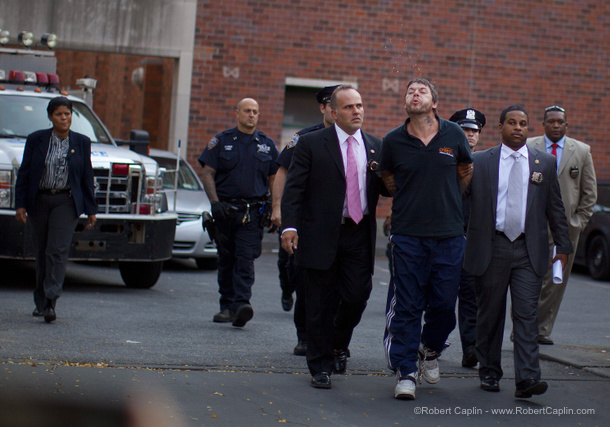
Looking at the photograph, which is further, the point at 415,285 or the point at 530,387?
the point at 415,285

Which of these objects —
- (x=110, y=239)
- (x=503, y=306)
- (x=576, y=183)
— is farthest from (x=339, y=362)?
(x=110, y=239)

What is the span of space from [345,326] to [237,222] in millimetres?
2502

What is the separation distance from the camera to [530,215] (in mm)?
6883

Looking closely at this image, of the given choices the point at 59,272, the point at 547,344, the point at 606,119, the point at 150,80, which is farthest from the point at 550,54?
the point at 59,272

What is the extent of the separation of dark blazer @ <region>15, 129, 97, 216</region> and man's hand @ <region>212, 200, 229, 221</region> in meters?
1.08

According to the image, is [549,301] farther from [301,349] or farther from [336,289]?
[336,289]

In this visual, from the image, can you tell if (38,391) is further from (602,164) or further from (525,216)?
(602,164)

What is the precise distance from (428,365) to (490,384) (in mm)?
427

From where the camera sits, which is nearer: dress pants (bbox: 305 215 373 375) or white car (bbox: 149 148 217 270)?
dress pants (bbox: 305 215 373 375)

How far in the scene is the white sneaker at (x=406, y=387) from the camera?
6.54 meters

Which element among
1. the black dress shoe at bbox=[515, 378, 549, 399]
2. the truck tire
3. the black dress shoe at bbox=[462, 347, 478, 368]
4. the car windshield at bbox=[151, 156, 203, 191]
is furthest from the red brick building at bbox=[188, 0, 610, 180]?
the black dress shoe at bbox=[515, 378, 549, 399]

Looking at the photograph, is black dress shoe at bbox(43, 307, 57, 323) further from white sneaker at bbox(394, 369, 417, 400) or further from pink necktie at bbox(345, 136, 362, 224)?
white sneaker at bbox(394, 369, 417, 400)

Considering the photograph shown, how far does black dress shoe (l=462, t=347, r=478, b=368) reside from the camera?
7.93 m

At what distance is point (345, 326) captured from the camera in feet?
23.7
